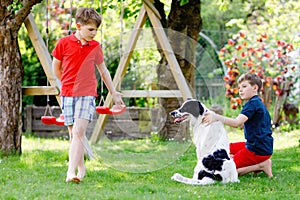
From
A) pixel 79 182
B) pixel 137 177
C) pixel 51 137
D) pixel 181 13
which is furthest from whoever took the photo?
pixel 51 137

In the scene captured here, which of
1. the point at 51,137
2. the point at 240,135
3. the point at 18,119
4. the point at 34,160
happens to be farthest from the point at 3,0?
the point at 240,135

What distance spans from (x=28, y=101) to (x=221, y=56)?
14.1 feet

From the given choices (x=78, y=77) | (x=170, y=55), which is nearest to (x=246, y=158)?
(x=78, y=77)

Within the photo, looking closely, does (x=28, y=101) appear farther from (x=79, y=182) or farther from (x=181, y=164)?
(x=79, y=182)

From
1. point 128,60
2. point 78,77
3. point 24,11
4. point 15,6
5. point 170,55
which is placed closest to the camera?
point 78,77

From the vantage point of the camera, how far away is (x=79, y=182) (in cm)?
482

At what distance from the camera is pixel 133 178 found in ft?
17.0

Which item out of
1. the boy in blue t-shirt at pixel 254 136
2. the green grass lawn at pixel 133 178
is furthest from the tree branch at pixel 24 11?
the boy in blue t-shirt at pixel 254 136

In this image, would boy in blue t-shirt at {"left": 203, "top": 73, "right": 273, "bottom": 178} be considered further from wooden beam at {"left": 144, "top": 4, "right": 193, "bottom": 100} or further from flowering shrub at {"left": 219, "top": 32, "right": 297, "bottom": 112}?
flowering shrub at {"left": 219, "top": 32, "right": 297, "bottom": 112}

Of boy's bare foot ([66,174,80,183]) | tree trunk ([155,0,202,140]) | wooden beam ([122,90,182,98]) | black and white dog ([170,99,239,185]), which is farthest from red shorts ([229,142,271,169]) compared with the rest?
tree trunk ([155,0,202,140])

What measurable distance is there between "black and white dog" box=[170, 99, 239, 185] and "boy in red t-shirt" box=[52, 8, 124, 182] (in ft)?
2.68

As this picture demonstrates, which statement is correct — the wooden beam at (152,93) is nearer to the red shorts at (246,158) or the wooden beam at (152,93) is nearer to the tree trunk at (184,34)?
the tree trunk at (184,34)

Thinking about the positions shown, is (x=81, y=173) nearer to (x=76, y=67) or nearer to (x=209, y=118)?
(x=76, y=67)

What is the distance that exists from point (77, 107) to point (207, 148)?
1.21 meters
